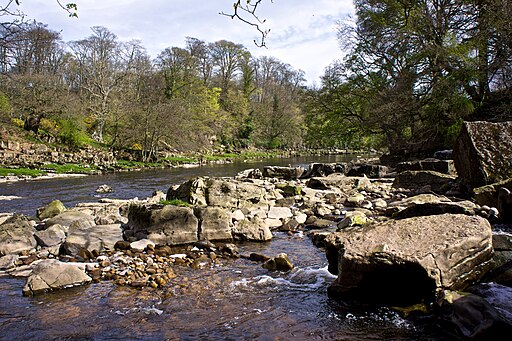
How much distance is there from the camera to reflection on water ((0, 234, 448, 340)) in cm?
377

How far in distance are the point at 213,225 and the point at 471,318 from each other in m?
4.90

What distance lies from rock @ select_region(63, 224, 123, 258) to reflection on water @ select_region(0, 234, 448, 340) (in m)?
1.18

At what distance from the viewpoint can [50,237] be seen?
6707mm

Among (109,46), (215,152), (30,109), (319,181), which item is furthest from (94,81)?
(319,181)

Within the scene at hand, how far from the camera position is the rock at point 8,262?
18.9 ft

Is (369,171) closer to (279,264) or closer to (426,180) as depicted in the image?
(426,180)

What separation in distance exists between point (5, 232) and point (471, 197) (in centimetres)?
1103

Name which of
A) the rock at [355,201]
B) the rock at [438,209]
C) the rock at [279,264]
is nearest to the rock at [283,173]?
the rock at [355,201]

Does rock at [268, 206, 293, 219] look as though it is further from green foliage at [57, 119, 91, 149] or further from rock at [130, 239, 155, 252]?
green foliage at [57, 119, 91, 149]

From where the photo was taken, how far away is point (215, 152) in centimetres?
4319

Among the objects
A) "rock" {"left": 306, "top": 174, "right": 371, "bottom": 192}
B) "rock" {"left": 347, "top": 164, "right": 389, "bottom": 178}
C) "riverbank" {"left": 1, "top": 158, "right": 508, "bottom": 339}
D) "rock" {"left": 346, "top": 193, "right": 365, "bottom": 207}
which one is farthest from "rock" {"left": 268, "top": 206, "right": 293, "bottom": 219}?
"rock" {"left": 347, "top": 164, "right": 389, "bottom": 178}

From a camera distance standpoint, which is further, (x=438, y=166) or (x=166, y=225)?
(x=438, y=166)

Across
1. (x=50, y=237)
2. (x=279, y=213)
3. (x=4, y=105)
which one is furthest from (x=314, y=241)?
(x=4, y=105)

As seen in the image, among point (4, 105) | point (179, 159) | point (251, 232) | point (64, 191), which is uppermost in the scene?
point (4, 105)
